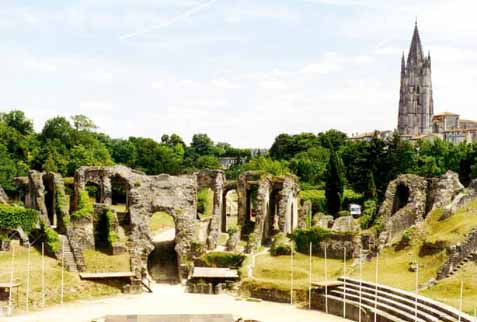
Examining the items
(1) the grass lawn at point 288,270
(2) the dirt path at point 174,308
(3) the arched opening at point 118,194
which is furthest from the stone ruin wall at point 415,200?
(3) the arched opening at point 118,194

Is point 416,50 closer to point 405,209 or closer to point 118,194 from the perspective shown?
point 118,194

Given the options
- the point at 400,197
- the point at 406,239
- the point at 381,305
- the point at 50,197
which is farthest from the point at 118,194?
the point at 381,305

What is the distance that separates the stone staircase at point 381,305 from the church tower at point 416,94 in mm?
159661

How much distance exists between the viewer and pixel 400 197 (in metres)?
52.9

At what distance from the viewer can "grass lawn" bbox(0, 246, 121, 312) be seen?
37.3 meters

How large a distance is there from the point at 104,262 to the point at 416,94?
6495 inches

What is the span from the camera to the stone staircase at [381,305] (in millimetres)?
29861

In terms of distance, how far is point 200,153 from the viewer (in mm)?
154250

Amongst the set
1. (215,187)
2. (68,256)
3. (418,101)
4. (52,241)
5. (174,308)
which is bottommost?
(174,308)

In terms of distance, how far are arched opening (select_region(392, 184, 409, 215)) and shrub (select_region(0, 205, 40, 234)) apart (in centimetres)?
2963

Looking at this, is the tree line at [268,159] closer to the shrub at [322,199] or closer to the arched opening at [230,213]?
the shrub at [322,199]

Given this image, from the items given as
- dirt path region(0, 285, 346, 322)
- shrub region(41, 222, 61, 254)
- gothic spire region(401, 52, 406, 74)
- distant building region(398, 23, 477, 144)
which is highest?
gothic spire region(401, 52, 406, 74)

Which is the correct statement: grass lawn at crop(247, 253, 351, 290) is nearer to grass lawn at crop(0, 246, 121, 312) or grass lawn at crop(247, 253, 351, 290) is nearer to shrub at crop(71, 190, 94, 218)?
grass lawn at crop(0, 246, 121, 312)

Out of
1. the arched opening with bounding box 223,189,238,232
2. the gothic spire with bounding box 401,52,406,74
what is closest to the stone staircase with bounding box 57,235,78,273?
the arched opening with bounding box 223,189,238,232
